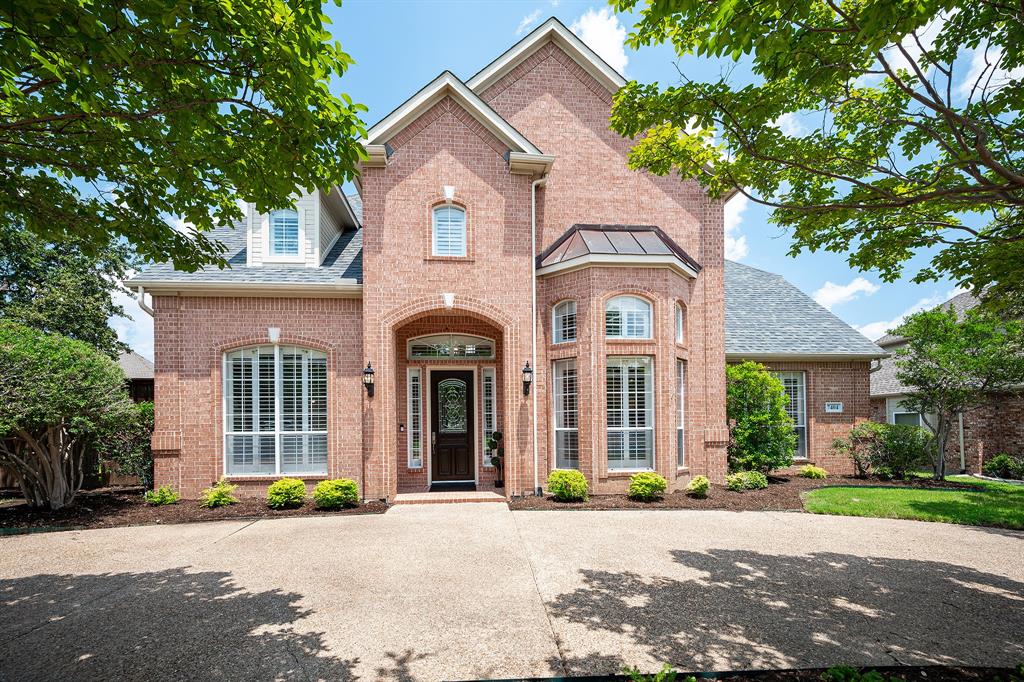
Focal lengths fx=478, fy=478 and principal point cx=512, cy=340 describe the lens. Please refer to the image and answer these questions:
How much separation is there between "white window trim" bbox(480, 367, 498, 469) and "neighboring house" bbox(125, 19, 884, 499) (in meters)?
0.86

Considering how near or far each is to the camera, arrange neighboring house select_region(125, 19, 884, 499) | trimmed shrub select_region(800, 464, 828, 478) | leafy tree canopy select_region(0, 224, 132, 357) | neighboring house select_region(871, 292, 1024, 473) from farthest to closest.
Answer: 1. leafy tree canopy select_region(0, 224, 132, 357)
2. neighboring house select_region(871, 292, 1024, 473)
3. trimmed shrub select_region(800, 464, 828, 478)
4. neighboring house select_region(125, 19, 884, 499)

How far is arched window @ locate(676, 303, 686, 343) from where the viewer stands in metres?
11.1

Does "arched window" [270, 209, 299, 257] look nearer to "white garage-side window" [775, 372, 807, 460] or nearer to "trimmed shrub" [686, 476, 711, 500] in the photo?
"trimmed shrub" [686, 476, 711, 500]

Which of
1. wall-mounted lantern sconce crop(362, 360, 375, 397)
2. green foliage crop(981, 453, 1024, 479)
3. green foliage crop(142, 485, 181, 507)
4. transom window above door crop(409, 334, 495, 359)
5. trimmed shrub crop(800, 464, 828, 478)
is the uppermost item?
transom window above door crop(409, 334, 495, 359)

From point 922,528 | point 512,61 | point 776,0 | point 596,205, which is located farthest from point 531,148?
point 922,528

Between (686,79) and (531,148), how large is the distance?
5191 mm

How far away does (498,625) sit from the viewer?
438 centimetres

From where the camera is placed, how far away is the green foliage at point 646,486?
31.3 feet

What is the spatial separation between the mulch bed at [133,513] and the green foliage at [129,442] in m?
0.72

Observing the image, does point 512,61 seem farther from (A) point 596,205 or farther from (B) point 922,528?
(B) point 922,528

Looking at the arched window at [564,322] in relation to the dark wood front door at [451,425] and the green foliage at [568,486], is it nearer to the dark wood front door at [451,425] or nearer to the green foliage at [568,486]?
the dark wood front door at [451,425]

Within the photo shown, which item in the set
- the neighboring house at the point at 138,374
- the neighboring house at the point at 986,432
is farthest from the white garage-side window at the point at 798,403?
the neighboring house at the point at 138,374

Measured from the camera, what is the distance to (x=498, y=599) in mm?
4965

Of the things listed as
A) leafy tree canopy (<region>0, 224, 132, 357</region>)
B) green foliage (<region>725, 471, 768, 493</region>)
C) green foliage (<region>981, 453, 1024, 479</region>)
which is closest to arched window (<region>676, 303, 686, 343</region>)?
green foliage (<region>725, 471, 768, 493</region>)
